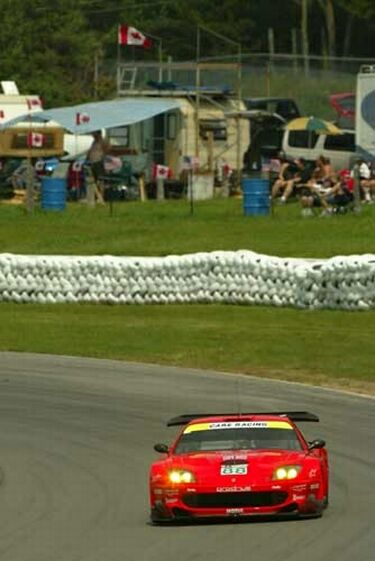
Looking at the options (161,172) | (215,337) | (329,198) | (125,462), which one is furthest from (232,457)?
(161,172)

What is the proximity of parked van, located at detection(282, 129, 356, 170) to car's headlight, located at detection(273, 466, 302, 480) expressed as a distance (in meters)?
35.3

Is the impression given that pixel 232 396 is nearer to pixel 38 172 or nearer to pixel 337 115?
pixel 38 172

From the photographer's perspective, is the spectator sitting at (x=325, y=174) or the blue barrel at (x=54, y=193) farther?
the blue barrel at (x=54, y=193)

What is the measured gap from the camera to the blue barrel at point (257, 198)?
39781mm

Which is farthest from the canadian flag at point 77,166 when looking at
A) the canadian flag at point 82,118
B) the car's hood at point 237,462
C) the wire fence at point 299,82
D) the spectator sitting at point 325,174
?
the car's hood at point 237,462

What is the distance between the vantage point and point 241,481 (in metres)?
12.9

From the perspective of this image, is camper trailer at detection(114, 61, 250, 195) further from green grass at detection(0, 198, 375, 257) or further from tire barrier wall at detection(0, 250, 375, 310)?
tire barrier wall at detection(0, 250, 375, 310)

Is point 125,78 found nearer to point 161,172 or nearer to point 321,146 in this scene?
point 321,146

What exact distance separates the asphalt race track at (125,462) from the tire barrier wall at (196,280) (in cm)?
557

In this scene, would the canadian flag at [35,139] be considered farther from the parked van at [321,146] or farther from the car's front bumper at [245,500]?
the car's front bumper at [245,500]

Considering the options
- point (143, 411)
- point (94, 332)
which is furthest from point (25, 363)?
point (143, 411)

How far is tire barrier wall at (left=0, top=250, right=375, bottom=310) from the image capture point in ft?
98.6

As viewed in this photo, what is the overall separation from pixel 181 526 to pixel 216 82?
156 ft

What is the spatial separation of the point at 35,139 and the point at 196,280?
1868 centimetres
